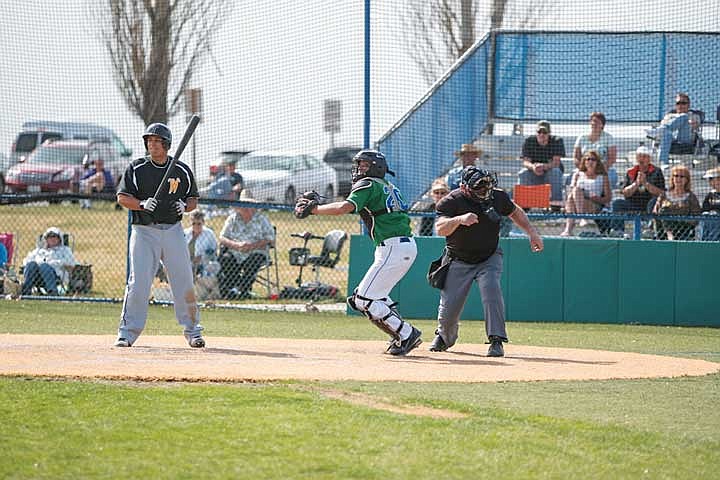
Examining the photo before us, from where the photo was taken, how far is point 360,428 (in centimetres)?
658

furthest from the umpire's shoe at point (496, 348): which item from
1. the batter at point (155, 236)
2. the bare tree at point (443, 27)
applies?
the bare tree at point (443, 27)

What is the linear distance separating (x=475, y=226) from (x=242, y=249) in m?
6.46

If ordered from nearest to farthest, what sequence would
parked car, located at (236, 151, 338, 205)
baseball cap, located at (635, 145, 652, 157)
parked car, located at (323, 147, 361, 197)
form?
baseball cap, located at (635, 145, 652, 157) < parked car, located at (236, 151, 338, 205) < parked car, located at (323, 147, 361, 197)

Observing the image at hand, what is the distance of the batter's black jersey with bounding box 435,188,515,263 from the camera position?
34.1 feet

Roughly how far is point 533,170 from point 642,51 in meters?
2.91

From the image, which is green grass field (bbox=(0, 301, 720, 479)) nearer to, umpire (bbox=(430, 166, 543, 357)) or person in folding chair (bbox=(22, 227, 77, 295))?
umpire (bbox=(430, 166, 543, 357))

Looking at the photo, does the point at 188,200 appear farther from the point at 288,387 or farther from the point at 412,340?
the point at 288,387

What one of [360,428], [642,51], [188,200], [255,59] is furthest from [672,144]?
[360,428]

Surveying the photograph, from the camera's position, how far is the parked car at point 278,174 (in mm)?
16828

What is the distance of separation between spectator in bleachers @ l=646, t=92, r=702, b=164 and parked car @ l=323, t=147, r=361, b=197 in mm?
4387

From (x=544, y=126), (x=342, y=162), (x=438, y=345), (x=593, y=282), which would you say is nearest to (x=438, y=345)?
(x=438, y=345)

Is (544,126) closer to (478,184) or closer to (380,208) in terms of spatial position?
(478,184)

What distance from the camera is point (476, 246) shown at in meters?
10.5

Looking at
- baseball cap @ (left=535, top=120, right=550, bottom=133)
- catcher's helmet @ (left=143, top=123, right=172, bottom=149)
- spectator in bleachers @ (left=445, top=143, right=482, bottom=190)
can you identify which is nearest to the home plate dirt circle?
catcher's helmet @ (left=143, top=123, right=172, bottom=149)
